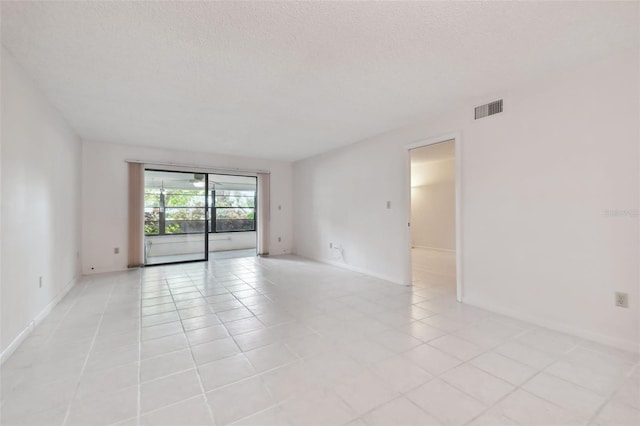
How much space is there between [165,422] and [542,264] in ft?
10.8

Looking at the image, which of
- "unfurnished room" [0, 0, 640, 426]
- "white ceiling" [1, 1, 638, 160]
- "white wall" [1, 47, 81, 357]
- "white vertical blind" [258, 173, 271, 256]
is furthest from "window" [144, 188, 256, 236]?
"white ceiling" [1, 1, 638, 160]

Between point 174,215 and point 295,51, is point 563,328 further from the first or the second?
point 174,215

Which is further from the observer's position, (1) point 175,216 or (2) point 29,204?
(1) point 175,216

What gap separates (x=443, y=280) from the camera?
4461 mm

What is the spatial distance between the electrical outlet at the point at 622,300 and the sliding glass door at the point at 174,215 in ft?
20.5

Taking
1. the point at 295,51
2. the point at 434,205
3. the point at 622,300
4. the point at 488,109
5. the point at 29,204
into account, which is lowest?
the point at 622,300

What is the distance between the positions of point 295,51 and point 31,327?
3.41 meters

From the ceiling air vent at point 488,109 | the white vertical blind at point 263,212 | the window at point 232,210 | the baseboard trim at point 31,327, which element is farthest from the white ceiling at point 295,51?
the window at point 232,210

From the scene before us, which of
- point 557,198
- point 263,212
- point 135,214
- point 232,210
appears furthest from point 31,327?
point 232,210

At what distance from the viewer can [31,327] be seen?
2.54 m

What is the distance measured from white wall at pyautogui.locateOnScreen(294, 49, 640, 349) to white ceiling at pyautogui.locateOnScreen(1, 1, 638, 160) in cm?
28

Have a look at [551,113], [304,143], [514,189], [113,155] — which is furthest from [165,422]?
[113,155]

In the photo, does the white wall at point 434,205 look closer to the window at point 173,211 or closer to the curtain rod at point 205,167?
the curtain rod at point 205,167

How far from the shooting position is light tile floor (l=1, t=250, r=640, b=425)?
1536 mm
